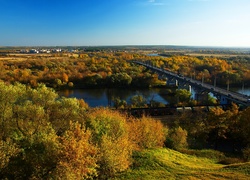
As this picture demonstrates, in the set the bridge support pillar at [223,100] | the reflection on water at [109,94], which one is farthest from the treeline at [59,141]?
the reflection on water at [109,94]

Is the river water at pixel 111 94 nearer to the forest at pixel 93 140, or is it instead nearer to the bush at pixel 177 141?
the forest at pixel 93 140

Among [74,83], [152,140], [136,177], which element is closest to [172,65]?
[74,83]

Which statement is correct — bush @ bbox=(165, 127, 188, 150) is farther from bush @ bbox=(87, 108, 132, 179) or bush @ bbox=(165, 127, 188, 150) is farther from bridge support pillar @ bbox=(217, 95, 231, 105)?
bridge support pillar @ bbox=(217, 95, 231, 105)

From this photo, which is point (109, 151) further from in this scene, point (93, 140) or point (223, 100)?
point (223, 100)

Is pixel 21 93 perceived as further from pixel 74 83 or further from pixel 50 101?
pixel 74 83

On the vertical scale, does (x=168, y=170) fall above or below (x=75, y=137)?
below

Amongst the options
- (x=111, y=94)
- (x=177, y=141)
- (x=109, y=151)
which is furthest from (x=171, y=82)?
(x=109, y=151)

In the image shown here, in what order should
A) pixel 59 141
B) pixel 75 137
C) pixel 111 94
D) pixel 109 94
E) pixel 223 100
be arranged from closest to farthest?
pixel 75 137
pixel 59 141
pixel 223 100
pixel 111 94
pixel 109 94

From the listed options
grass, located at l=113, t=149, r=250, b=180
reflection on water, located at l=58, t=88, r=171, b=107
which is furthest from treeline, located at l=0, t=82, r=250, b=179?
reflection on water, located at l=58, t=88, r=171, b=107
